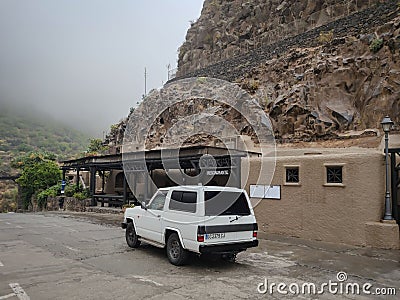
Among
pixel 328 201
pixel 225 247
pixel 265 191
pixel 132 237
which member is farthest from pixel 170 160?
pixel 225 247

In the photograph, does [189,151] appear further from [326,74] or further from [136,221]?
[326,74]

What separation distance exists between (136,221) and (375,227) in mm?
6946

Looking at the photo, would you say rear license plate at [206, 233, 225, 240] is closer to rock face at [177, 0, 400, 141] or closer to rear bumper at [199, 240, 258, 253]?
rear bumper at [199, 240, 258, 253]

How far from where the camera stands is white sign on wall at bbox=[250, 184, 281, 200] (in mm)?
12930

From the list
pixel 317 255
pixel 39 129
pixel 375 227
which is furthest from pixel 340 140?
pixel 39 129

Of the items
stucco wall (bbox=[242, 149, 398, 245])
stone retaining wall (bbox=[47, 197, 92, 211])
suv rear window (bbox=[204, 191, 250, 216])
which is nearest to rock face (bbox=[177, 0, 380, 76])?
stucco wall (bbox=[242, 149, 398, 245])

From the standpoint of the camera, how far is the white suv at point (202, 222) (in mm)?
7535

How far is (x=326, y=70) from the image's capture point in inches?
975

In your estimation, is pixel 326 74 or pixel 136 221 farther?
pixel 326 74

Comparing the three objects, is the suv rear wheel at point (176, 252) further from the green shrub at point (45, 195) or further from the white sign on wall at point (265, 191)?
the green shrub at point (45, 195)

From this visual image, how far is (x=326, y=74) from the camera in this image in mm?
24703

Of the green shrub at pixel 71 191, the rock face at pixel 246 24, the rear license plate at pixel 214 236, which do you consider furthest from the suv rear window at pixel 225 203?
the rock face at pixel 246 24

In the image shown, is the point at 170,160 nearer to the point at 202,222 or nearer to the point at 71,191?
the point at 202,222

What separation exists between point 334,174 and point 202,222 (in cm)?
586
